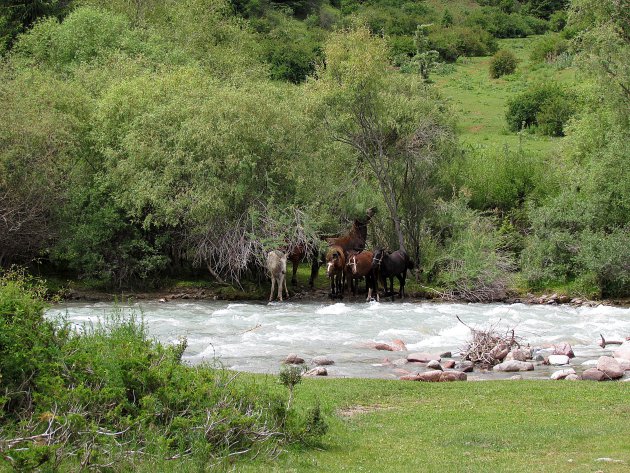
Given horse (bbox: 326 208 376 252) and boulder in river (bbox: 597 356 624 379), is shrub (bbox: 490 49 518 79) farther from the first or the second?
boulder in river (bbox: 597 356 624 379)

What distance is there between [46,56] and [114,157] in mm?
17463

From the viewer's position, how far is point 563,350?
21953 millimetres

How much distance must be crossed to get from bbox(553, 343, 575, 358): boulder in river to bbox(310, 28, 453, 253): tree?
12.7 m

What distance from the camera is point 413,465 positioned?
35.6ft

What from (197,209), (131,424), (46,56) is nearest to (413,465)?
(131,424)

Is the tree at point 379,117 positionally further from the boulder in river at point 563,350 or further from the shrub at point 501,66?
the shrub at point 501,66

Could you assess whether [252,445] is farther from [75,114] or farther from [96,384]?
[75,114]

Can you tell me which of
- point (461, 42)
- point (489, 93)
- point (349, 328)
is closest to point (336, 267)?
point (349, 328)

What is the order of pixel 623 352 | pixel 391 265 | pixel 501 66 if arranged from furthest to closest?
pixel 501 66, pixel 391 265, pixel 623 352

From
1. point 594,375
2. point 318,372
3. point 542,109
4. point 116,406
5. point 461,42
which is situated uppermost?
point 461,42

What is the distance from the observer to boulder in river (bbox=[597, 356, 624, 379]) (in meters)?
18.4

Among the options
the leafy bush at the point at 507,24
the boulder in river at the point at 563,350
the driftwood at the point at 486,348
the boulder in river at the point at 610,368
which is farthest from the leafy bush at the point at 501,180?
the leafy bush at the point at 507,24

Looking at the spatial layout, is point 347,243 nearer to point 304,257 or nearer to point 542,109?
point 304,257

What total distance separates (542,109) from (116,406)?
166 feet
